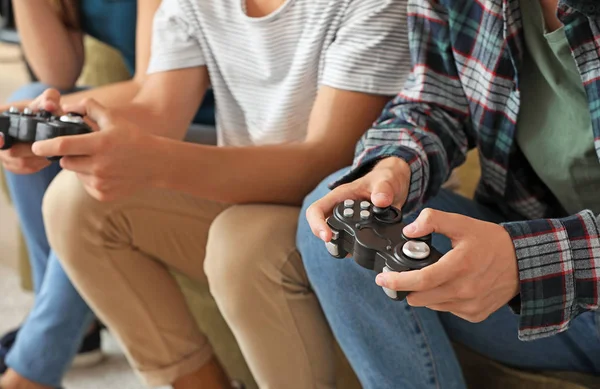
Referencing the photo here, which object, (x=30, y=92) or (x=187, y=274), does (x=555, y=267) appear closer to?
(x=187, y=274)

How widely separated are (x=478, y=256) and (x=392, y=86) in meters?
0.32

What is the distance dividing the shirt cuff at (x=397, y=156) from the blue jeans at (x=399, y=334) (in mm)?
25

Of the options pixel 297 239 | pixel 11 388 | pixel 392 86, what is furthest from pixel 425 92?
pixel 11 388

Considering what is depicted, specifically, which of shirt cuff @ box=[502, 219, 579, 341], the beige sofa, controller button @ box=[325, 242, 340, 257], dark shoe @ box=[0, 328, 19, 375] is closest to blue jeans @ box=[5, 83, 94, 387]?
dark shoe @ box=[0, 328, 19, 375]

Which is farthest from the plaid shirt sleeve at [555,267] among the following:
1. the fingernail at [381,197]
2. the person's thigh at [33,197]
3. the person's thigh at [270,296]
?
the person's thigh at [33,197]

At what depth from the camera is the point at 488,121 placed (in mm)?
745

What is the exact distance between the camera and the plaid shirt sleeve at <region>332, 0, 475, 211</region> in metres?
0.73

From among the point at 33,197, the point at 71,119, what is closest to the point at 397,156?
the point at 71,119

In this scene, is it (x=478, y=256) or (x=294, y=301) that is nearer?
(x=478, y=256)

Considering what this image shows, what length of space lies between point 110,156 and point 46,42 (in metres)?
0.50

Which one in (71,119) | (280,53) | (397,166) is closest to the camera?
(397,166)

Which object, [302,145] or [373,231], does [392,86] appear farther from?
[373,231]

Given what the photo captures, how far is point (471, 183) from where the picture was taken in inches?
40.8

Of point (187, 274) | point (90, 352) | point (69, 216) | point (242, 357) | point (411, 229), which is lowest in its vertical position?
point (90, 352)
